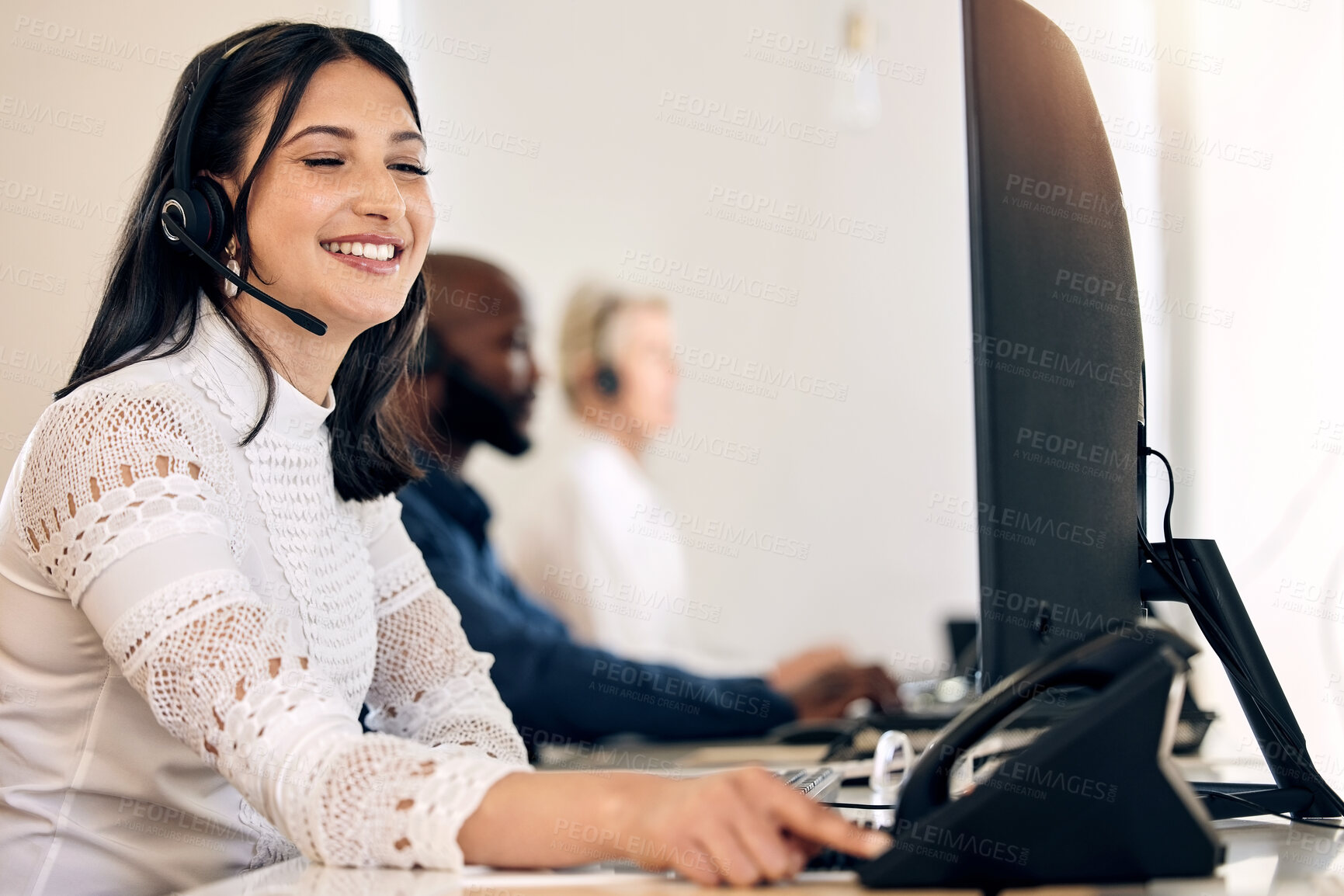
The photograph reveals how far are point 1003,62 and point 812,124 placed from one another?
11.2 ft

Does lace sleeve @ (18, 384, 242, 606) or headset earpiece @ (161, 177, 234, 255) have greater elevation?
headset earpiece @ (161, 177, 234, 255)

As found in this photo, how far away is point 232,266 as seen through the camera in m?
1.06

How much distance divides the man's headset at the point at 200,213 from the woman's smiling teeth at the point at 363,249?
7cm

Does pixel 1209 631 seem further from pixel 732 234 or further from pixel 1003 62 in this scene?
pixel 732 234

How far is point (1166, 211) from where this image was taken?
235 cm

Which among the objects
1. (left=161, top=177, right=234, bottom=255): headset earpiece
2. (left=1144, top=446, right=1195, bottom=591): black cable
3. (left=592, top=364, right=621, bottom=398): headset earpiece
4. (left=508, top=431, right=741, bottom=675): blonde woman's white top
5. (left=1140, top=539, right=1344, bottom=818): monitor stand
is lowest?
(left=508, top=431, right=741, bottom=675): blonde woman's white top

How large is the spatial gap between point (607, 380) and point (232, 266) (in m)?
2.41

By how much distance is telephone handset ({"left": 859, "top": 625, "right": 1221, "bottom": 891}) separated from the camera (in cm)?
58

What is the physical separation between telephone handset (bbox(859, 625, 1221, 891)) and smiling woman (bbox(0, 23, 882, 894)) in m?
0.05

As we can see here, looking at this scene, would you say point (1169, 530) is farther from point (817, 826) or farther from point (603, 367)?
point (603, 367)

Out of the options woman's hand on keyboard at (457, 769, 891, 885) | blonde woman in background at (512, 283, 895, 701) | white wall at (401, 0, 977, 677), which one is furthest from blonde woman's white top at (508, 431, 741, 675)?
woman's hand on keyboard at (457, 769, 891, 885)

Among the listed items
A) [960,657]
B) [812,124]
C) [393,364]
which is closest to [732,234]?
[812,124]

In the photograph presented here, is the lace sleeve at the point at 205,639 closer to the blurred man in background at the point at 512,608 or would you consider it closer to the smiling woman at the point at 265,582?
the smiling woman at the point at 265,582

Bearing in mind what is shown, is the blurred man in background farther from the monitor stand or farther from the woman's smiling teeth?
the monitor stand
